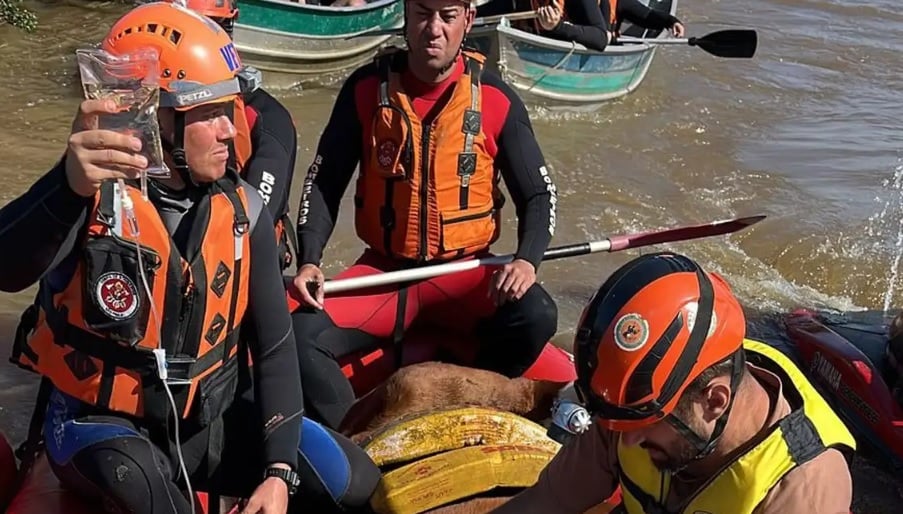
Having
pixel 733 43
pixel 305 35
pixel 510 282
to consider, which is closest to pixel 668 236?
pixel 510 282

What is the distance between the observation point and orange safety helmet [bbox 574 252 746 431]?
6.48 feet

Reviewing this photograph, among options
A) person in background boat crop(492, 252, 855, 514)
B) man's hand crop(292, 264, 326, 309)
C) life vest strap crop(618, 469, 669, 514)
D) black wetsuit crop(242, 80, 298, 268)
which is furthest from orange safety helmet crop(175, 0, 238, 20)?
life vest strap crop(618, 469, 669, 514)

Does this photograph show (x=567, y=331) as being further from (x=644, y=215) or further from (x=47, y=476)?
(x=47, y=476)

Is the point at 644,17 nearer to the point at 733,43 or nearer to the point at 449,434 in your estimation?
the point at 733,43

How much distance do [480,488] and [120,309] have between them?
1.06m

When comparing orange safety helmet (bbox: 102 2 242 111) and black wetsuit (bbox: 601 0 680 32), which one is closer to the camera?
orange safety helmet (bbox: 102 2 242 111)

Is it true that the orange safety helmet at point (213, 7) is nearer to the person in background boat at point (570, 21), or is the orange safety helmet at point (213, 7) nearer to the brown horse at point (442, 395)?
the brown horse at point (442, 395)

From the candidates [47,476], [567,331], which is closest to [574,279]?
[567,331]

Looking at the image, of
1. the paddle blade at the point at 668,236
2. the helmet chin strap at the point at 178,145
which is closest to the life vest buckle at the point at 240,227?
the helmet chin strap at the point at 178,145

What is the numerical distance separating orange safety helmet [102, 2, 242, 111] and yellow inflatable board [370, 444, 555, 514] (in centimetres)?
110

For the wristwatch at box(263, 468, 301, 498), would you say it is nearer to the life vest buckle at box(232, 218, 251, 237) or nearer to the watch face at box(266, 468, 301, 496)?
the watch face at box(266, 468, 301, 496)

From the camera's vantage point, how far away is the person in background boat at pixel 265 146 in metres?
3.32

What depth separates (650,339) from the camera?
197cm

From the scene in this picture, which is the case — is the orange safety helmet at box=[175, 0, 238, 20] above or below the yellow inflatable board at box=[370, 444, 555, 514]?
above
